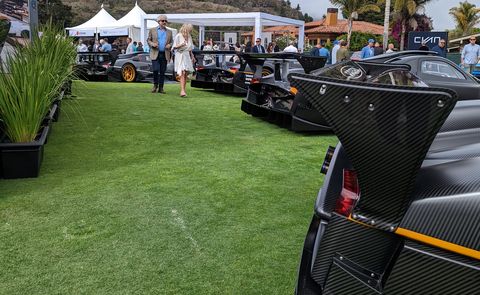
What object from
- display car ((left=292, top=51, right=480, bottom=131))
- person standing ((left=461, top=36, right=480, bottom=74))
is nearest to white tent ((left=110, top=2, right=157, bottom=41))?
person standing ((left=461, top=36, right=480, bottom=74))

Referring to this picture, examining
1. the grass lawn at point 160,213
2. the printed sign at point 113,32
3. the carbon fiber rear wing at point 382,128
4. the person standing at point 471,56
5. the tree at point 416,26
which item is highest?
the tree at point 416,26

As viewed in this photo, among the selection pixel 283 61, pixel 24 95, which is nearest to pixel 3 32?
pixel 24 95

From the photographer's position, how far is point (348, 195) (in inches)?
60.3

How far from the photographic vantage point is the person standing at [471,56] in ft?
47.3

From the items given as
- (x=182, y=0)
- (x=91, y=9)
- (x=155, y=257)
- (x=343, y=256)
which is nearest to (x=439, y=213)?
(x=343, y=256)

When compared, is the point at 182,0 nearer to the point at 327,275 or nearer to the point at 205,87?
the point at 205,87

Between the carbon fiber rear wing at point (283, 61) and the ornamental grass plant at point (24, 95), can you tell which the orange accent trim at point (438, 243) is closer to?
the ornamental grass plant at point (24, 95)

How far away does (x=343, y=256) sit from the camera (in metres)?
1.41

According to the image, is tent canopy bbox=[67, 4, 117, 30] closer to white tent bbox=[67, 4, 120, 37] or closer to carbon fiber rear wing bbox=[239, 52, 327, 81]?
white tent bbox=[67, 4, 120, 37]

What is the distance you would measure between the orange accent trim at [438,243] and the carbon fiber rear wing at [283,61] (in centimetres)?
501

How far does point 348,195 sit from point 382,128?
351mm

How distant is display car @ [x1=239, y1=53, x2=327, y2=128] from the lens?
6.56 m

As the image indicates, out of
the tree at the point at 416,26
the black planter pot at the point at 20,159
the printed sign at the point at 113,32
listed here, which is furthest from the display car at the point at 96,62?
the tree at the point at 416,26

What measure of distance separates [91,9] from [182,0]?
2088cm
